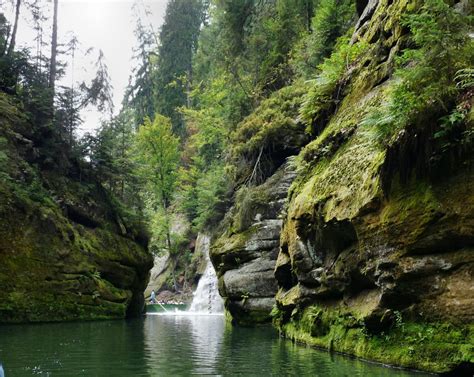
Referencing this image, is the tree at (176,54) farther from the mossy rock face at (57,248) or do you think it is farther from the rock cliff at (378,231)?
the rock cliff at (378,231)

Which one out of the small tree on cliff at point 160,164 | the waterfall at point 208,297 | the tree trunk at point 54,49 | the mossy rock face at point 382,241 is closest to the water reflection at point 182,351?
the mossy rock face at point 382,241

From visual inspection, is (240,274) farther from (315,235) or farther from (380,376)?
(380,376)

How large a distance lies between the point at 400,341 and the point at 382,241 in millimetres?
2014

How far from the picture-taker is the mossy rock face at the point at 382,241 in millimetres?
8312

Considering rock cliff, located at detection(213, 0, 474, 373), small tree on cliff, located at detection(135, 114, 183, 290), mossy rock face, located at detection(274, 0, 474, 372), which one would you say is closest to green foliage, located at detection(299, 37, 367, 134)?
rock cliff, located at detection(213, 0, 474, 373)

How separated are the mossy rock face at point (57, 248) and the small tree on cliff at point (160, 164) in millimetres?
12824

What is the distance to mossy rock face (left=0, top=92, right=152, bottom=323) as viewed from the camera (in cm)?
1909

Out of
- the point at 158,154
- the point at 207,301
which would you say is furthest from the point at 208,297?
the point at 158,154

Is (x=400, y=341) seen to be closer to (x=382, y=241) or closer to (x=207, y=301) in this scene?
(x=382, y=241)

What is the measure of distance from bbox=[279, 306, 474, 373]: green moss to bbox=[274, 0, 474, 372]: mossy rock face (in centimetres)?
2

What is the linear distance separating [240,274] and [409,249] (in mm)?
12630

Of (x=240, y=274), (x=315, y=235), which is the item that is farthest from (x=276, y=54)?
(x=315, y=235)

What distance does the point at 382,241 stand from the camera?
9.82m

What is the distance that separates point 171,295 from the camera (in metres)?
41.8
